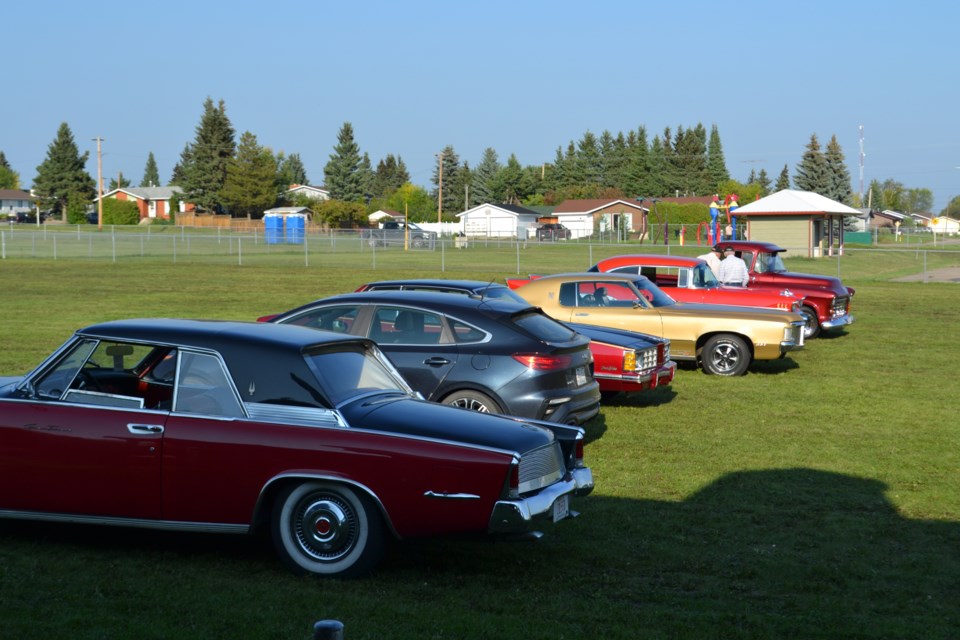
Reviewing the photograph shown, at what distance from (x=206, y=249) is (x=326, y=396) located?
61.3 meters

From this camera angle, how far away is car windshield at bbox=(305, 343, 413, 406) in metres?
6.90

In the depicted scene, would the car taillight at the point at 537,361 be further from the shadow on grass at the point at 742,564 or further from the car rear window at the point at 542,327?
the shadow on grass at the point at 742,564

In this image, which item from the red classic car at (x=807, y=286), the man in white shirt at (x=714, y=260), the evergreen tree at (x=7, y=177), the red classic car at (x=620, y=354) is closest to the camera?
the red classic car at (x=620, y=354)

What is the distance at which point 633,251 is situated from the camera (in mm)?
58844

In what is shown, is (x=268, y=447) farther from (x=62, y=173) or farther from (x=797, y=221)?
(x=62, y=173)

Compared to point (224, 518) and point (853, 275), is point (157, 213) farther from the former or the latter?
point (224, 518)

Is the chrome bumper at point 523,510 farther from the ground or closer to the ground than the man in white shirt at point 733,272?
closer to the ground

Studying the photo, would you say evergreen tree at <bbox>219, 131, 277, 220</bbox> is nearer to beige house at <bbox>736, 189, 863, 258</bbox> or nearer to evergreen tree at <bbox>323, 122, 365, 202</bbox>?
evergreen tree at <bbox>323, 122, 365, 202</bbox>

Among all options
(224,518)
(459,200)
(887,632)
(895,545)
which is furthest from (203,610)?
(459,200)

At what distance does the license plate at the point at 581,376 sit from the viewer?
10.8 m

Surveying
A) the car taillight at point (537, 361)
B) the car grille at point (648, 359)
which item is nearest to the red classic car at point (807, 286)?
the car grille at point (648, 359)

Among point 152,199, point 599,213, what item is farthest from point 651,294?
point 152,199

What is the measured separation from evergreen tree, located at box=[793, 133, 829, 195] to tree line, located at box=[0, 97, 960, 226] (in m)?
0.11

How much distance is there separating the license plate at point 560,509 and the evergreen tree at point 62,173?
10977 centimetres
